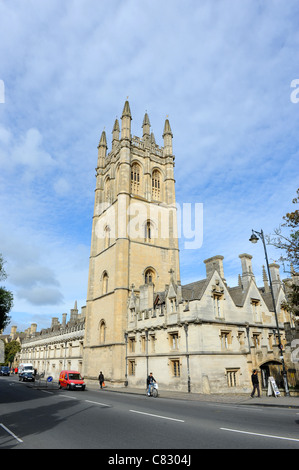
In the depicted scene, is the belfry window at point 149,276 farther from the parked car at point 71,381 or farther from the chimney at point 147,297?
the parked car at point 71,381

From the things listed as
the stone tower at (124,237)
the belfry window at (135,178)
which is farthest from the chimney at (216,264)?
the belfry window at (135,178)

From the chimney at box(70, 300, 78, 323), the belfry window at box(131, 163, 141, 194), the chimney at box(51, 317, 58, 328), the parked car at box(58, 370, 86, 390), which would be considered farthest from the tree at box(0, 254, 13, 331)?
the chimney at box(51, 317, 58, 328)

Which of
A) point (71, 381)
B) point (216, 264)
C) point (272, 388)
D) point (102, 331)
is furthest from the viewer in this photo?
point (102, 331)

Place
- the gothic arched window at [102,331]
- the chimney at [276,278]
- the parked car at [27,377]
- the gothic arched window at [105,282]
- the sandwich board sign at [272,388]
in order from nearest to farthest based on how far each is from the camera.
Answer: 1. the sandwich board sign at [272,388]
2. the chimney at [276,278]
3. the gothic arched window at [102,331]
4. the gothic arched window at [105,282]
5. the parked car at [27,377]

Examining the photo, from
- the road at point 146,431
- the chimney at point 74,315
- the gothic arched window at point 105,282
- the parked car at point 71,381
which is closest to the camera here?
the road at point 146,431

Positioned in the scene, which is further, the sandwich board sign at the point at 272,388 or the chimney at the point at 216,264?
the chimney at the point at 216,264

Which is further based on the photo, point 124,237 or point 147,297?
point 124,237

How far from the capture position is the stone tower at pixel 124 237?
35.5 meters

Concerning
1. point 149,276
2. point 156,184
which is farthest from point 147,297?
point 156,184

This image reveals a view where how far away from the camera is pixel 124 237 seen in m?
37.7

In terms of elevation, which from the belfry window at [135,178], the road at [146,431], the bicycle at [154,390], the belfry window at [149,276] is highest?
the belfry window at [135,178]

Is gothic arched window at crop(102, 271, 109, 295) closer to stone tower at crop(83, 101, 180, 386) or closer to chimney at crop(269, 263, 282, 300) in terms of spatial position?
stone tower at crop(83, 101, 180, 386)

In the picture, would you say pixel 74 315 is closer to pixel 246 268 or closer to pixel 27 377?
pixel 27 377

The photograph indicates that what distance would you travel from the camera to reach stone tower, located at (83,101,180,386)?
116 ft
